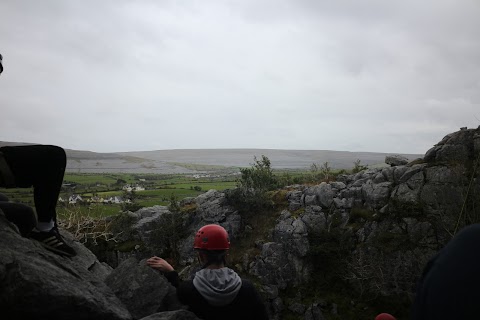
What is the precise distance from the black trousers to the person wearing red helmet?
2891 millimetres

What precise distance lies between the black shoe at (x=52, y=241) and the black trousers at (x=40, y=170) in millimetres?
331

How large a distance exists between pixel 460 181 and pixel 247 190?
26321mm

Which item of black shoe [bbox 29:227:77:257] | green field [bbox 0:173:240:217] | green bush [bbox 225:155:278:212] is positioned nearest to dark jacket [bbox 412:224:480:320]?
black shoe [bbox 29:227:77:257]

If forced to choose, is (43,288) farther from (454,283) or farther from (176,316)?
(454,283)

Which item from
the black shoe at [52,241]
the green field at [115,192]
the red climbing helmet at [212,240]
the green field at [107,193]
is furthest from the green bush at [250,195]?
the red climbing helmet at [212,240]

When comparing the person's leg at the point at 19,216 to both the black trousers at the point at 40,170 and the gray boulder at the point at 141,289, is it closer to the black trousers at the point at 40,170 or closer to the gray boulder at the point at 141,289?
the black trousers at the point at 40,170

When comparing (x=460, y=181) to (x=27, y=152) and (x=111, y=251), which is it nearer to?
(x=27, y=152)

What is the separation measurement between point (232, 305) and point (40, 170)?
4.12 metres

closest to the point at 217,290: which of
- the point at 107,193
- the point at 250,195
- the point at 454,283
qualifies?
the point at 454,283

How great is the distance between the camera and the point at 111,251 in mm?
44625

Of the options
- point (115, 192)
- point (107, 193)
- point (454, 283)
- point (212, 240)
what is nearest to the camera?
point (454, 283)

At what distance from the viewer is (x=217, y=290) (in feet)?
16.5

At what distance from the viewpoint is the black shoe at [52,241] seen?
630 centimetres

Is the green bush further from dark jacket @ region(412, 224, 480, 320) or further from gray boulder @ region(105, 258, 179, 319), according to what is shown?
dark jacket @ region(412, 224, 480, 320)
